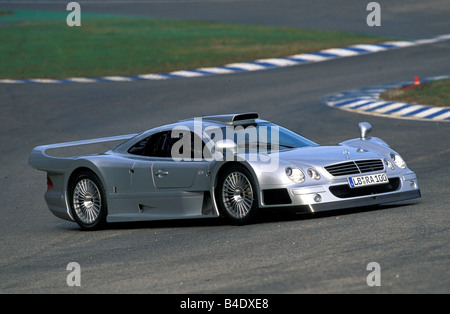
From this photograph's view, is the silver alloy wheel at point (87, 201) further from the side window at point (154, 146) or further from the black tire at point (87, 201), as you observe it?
the side window at point (154, 146)

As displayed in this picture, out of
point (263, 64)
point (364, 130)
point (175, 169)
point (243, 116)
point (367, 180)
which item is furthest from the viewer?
point (263, 64)

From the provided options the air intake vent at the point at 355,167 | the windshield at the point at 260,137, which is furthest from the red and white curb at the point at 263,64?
the air intake vent at the point at 355,167

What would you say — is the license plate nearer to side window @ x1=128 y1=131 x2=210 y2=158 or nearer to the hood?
the hood

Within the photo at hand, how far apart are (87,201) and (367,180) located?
3.54 metres

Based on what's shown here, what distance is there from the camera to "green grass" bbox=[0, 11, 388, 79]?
27872mm

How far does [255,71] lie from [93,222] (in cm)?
1604

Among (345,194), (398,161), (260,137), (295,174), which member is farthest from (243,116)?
(398,161)

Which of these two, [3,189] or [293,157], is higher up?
[293,157]

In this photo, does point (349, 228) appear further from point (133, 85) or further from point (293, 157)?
point (133, 85)

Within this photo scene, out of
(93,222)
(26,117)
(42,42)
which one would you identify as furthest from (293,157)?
(42,42)

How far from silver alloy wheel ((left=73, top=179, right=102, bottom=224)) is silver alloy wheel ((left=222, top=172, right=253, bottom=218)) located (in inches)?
78.2

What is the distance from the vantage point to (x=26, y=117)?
Result: 20.4m

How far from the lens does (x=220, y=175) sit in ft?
30.3

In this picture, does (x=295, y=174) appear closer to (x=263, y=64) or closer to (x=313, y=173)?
(x=313, y=173)
